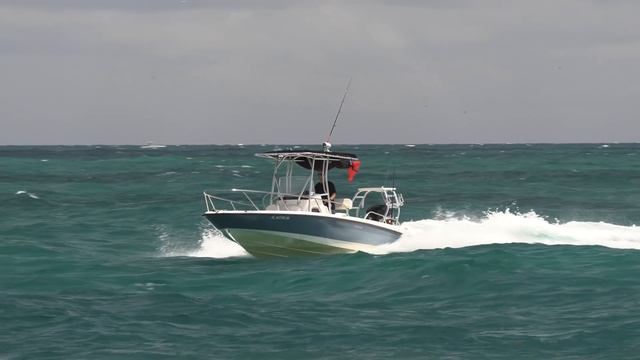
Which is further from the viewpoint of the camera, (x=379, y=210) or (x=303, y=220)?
(x=379, y=210)

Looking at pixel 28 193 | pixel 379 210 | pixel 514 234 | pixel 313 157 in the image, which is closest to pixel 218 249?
pixel 313 157

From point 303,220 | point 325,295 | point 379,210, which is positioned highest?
point 379,210

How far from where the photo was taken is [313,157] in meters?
30.1

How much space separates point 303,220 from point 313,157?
82.1 inches

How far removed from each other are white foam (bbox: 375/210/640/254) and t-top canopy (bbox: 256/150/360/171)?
3256mm

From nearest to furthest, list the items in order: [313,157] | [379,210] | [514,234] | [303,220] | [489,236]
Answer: [303,220] → [313,157] → [379,210] → [489,236] → [514,234]

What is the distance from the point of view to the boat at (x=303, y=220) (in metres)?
29.0

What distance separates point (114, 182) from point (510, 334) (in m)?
68.4

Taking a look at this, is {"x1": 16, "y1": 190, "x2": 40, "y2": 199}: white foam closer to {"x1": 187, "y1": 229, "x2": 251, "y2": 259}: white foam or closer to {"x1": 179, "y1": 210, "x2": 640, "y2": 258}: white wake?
{"x1": 179, "y1": 210, "x2": 640, "y2": 258}: white wake

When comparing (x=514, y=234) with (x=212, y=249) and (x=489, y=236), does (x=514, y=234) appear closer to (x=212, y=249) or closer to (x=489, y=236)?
(x=489, y=236)

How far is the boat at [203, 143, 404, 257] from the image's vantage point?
95.2 feet

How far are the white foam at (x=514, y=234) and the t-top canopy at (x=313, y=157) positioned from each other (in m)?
3.26

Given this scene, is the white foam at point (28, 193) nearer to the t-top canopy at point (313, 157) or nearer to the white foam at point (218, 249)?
the white foam at point (218, 249)

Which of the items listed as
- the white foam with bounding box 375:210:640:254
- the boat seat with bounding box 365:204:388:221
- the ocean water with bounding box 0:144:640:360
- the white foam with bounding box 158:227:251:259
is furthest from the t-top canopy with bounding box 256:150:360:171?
the white foam with bounding box 158:227:251:259
